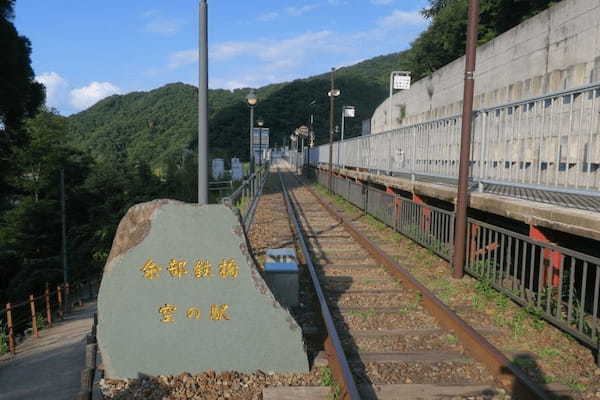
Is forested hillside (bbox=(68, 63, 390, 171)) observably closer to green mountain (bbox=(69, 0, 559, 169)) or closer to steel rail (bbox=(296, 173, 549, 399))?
green mountain (bbox=(69, 0, 559, 169))

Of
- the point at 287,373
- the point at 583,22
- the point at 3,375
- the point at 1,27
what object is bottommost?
the point at 3,375

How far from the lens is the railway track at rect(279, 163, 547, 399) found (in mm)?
3904

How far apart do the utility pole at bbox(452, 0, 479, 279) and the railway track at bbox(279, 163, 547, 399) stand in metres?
0.99

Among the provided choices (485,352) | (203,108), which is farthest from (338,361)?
(203,108)

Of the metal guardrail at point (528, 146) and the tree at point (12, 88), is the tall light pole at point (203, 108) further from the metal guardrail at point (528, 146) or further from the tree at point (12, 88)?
the tree at point (12, 88)

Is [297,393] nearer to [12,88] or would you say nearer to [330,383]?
[330,383]

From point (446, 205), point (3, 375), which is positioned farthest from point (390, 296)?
point (3, 375)

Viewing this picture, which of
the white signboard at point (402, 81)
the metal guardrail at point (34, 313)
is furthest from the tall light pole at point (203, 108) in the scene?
the white signboard at point (402, 81)

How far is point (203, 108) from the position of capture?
7.63 m

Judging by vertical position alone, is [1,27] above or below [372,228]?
above

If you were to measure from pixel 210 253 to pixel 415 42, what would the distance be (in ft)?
145

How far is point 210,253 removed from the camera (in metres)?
4.36

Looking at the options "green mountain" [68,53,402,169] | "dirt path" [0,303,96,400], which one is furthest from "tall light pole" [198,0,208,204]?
"green mountain" [68,53,402,169]

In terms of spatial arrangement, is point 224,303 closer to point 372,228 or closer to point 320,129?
point 372,228
